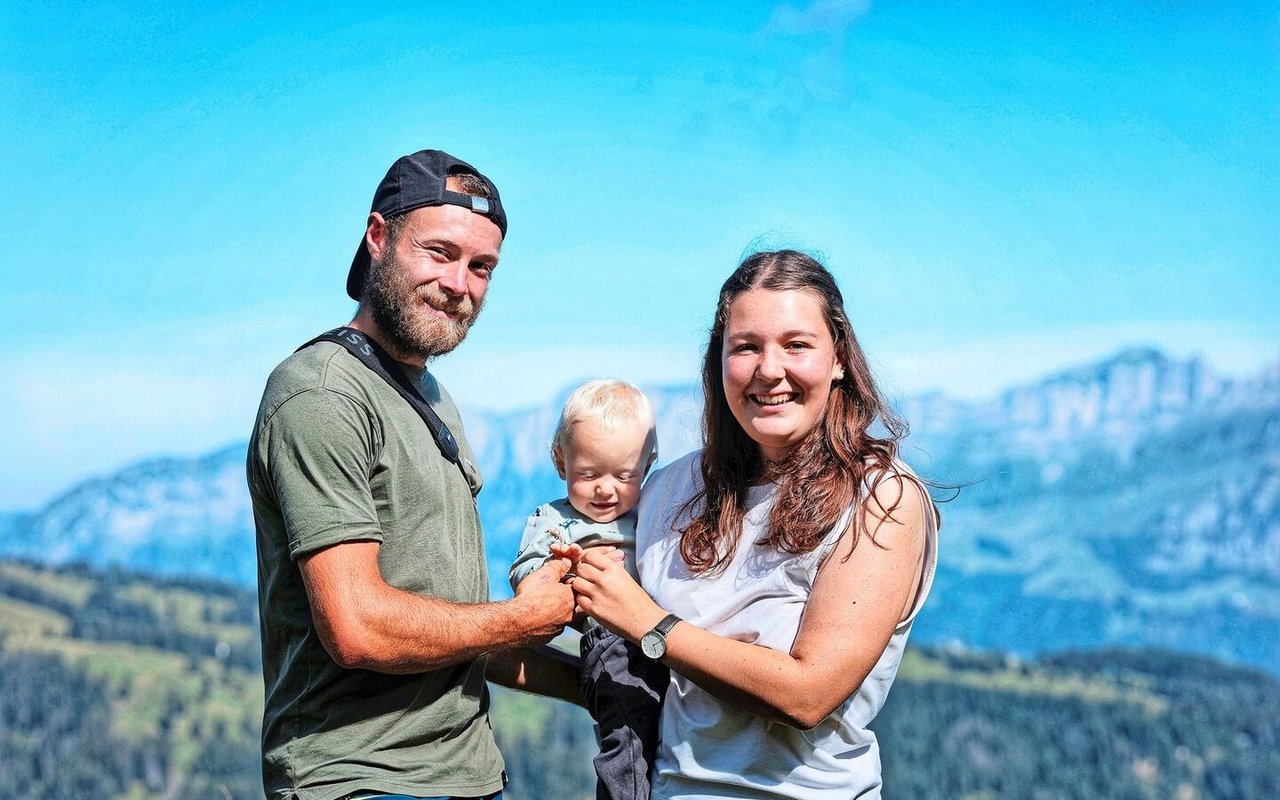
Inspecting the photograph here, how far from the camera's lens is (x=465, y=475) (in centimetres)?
493

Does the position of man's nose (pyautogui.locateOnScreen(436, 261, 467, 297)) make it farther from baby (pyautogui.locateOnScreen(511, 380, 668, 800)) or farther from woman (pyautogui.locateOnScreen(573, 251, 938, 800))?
woman (pyautogui.locateOnScreen(573, 251, 938, 800))

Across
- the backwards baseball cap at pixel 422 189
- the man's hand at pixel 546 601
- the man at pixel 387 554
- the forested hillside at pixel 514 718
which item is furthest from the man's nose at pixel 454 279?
the forested hillside at pixel 514 718

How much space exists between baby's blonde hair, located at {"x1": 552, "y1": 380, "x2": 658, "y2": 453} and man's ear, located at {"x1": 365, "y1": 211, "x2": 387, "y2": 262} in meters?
1.04

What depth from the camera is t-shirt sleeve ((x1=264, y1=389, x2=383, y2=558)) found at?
4117 millimetres

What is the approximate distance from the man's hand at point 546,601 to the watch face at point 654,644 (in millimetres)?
451

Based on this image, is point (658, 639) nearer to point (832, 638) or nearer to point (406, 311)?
point (832, 638)

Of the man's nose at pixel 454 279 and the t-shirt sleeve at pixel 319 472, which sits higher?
the man's nose at pixel 454 279

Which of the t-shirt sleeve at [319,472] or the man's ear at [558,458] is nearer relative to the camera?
the t-shirt sleeve at [319,472]

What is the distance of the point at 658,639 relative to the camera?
4332mm

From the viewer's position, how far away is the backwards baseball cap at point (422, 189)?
494cm

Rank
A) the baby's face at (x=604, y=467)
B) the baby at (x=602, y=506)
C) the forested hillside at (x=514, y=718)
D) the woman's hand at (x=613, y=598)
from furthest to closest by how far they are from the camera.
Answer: the forested hillside at (x=514, y=718), the baby's face at (x=604, y=467), the baby at (x=602, y=506), the woman's hand at (x=613, y=598)

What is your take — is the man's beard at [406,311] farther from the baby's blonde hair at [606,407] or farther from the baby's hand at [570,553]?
the baby's hand at [570,553]

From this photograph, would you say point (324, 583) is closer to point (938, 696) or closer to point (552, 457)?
point (552, 457)

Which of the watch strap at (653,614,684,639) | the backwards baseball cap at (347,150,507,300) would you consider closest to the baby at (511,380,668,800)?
the watch strap at (653,614,684,639)
